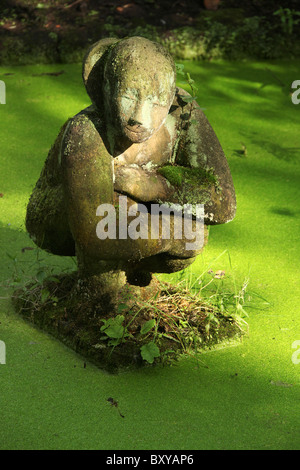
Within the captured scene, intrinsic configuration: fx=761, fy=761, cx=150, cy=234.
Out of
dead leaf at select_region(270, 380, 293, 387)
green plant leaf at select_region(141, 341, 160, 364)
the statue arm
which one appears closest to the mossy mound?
green plant leaf at select_region(141, 341, 160, 364)

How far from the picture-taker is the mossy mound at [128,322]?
244cm

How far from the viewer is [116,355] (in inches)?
95.9

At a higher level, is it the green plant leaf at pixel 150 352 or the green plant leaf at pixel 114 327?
the green plant leaf at pixel 114 327

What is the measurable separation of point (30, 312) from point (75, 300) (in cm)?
21

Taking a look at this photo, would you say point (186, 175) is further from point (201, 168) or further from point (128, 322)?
point (128, 322)

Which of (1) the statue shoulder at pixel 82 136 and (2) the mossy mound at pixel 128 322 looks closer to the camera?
(1) the statue shoulder at pixel 82 136

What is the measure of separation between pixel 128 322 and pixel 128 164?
54 centimetres

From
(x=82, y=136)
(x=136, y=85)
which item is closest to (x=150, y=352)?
(x=82, y=136)

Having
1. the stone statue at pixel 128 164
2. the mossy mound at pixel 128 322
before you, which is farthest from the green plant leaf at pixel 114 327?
the stone statue at pixel 128 164

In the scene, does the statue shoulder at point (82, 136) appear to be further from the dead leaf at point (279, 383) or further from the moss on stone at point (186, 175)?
the dead leaf at point (279, 383)

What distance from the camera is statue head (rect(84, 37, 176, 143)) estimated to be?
2.14 m

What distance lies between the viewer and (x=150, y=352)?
2.39 meters

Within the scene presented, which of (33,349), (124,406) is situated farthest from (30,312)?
(124,406)

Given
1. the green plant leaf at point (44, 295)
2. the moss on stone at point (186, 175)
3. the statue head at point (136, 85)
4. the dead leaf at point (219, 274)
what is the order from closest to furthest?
the statue head at point (136, 85) < the moss on stone at point (186, 175) < the green plant leaf at point (44, 295) < the dead leaf at point (219, 274)
